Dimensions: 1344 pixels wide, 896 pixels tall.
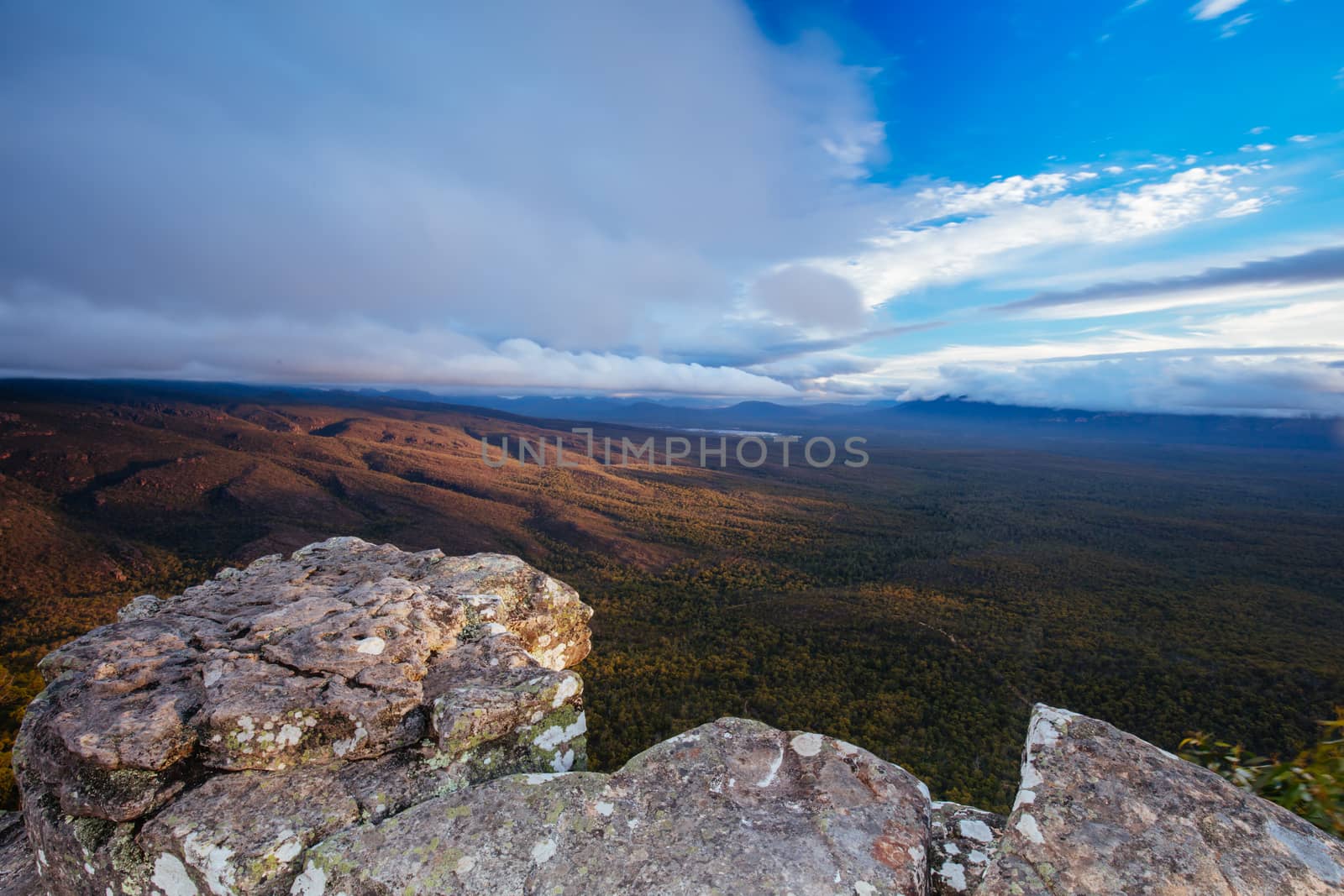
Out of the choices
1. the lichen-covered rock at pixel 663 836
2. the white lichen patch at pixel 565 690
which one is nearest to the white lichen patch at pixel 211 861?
the lichen-covered rock at pixel 663 836

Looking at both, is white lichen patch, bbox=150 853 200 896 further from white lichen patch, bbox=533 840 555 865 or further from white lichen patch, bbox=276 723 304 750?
white lichen patch, bbox=533 840 555 865

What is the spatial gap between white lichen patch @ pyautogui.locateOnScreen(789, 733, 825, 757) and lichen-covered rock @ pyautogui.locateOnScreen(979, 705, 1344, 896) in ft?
→ 7.24

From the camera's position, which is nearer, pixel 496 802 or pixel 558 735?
pixel 496 802

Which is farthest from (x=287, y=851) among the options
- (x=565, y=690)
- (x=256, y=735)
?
(x=565, y=690)

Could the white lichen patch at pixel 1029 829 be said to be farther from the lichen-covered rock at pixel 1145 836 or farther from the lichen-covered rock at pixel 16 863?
the lichen-covered rock at pixel 16 863

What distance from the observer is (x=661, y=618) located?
6550cm

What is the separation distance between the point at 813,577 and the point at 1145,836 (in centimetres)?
8595

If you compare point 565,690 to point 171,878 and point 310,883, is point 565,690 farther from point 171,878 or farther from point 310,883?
point 171,878

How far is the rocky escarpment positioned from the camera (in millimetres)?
4848

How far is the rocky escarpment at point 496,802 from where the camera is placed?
4848 mm

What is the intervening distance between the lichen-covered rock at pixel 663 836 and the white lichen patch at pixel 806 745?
0.44ft

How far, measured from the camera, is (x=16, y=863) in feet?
26.1

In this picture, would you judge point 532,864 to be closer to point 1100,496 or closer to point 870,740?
point 870,740

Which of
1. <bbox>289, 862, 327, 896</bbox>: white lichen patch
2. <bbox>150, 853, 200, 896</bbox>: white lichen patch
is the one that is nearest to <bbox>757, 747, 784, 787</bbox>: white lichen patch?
<bbox>289, 862, 327, 896</bbox>: white lichen patch
